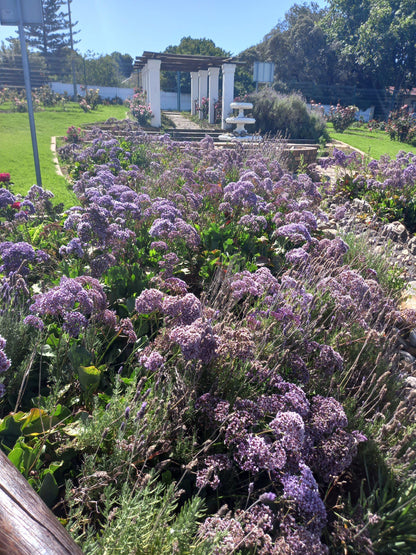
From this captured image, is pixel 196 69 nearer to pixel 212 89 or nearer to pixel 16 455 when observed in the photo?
pixel 212 89

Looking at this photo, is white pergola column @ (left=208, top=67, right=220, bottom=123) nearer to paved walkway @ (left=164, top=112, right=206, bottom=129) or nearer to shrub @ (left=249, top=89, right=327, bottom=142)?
paved walkway @ (left=164, top=112, right=206, bottom=129)

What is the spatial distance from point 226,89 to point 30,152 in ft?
39.1

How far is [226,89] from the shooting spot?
68.1 feet

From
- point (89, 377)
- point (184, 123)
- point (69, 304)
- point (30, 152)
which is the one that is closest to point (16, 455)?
point (89, 377)

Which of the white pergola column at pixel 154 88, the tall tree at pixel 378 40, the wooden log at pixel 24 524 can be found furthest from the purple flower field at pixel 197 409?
the tall tree at pixel 378 40

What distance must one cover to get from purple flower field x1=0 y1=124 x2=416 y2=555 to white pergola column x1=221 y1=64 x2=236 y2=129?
18187 mm

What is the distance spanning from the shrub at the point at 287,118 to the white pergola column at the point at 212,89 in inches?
124

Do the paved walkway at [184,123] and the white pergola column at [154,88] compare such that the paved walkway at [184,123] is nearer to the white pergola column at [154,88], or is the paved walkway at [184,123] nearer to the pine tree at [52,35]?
the white pergola column at [154,88]

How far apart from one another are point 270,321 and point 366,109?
44.4 metres

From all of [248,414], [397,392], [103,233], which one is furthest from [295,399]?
[103,233]

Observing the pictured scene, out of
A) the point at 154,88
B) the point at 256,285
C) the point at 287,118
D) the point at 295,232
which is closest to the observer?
the point at 256,285

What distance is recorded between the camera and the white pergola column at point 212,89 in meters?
22.5

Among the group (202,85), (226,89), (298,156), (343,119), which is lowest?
(298,156)

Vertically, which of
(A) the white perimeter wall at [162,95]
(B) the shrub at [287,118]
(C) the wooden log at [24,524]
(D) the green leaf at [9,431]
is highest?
(A) the white perimeter wall at [162,95]
